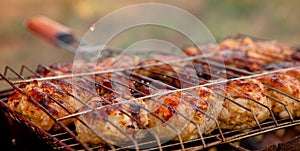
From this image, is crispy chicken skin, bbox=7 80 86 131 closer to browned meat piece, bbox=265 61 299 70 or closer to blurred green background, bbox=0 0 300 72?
browned meat piece, bbox=265 61 299 70

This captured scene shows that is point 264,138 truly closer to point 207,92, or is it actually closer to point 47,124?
point 207,92

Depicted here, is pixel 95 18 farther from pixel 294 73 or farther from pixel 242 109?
pixel 242 109

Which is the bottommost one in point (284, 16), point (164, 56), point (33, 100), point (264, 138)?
point (264, 138)

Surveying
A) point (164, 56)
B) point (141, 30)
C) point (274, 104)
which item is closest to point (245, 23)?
point (141, 30)

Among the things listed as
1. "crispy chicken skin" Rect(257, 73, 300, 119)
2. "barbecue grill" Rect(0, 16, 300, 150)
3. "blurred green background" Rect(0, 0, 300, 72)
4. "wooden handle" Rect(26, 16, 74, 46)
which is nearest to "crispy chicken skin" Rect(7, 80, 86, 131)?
"barbecue grill" Rect(0, 16, 300, 150)

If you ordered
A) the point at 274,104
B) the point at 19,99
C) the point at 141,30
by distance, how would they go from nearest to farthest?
1. the point at 19,99
2. the point at 274,104
3. the point at 141,30

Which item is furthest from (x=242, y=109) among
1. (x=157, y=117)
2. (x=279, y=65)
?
(x=279, y=65)
